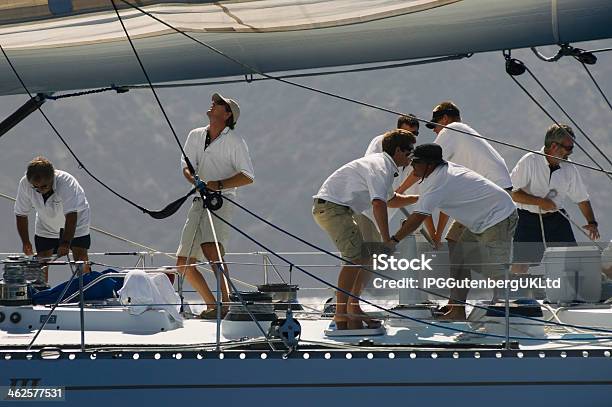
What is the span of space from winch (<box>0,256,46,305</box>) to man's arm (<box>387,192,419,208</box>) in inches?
78.0

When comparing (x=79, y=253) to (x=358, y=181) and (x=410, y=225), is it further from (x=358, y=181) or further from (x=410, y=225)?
(x=410, y=225)

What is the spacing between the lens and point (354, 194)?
7133mm

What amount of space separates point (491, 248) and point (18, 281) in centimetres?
267

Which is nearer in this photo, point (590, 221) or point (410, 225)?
point (410, 225)

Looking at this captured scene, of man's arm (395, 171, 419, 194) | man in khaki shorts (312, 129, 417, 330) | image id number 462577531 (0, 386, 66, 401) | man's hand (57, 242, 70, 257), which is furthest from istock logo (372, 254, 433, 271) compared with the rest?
man's hand (57, 242, 70, 257)

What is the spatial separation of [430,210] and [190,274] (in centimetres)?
171

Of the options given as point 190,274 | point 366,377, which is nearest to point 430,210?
point 366,377

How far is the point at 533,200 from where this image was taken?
859 centimetres

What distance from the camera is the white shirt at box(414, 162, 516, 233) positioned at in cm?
691

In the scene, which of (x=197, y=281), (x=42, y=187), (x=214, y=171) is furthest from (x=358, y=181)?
(x=42, y=187)

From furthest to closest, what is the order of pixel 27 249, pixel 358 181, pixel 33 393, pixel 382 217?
pixel 27 249 → pixel 358 181 → pixel 382 217 → pixel 33 393

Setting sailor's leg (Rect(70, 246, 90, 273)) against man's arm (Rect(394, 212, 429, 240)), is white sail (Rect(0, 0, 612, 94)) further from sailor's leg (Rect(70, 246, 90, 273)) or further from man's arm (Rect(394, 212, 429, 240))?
sailor's leg (Rect(70, 246, 90, 273))

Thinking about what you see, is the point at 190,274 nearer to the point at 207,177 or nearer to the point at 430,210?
the point at 207,177

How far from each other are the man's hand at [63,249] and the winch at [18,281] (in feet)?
1.44
